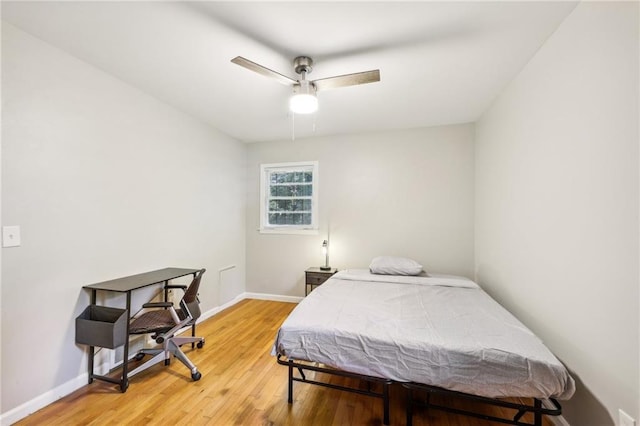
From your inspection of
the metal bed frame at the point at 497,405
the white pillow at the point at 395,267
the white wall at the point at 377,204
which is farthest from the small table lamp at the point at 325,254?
the metal bed frame at the point at 497,405

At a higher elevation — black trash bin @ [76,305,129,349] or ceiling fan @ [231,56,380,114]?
ceiling fan @ [231,56,380,114]

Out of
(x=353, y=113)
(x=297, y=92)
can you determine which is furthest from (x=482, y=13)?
(x=353, y=113)

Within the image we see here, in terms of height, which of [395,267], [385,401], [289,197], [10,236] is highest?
[289,197]

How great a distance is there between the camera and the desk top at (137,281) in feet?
6.58

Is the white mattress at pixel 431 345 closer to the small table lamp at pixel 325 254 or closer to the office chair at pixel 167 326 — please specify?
the office chair at pixel 167 326

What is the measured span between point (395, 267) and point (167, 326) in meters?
2.40

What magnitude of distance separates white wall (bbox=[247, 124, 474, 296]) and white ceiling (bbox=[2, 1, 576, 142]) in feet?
2.96

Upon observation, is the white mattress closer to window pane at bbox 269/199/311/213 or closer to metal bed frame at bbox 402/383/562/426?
metal bed frame at bbox 402/383/562/426

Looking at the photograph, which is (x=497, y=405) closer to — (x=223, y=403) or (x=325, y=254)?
(x=223, y=403)

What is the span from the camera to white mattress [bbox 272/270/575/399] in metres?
1.36

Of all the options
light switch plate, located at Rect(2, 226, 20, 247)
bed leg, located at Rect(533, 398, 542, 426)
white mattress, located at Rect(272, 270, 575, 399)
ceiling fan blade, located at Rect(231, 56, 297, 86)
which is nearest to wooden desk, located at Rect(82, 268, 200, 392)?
light switch plate, located at Rect(2, 226, 20, 247)

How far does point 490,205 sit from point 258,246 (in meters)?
3.27

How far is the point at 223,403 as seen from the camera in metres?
1.84

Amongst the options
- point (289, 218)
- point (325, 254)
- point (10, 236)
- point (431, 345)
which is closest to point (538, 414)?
point (431, 345)
